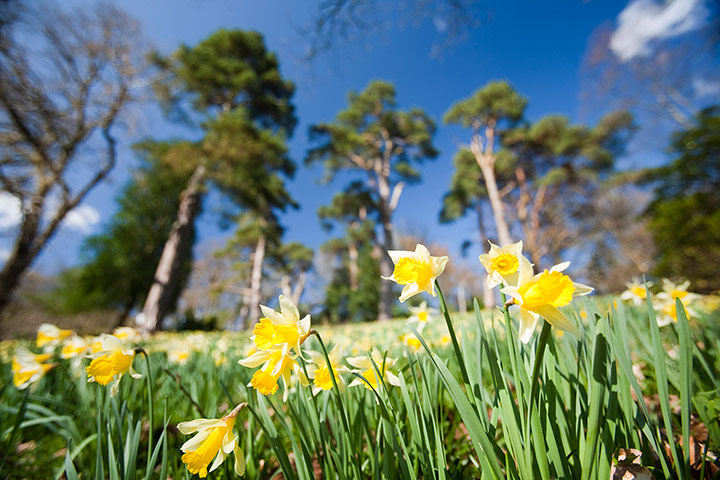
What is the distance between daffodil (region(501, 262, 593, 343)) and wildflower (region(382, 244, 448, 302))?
15cm

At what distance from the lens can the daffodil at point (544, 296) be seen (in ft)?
1.46

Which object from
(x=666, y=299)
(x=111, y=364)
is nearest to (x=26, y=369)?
(x=111, y=364)

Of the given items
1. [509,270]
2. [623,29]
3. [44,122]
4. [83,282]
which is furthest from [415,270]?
[83,282]

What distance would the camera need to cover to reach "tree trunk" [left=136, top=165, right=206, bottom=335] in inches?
279

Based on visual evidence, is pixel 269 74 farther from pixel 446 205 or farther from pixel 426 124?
pixel 446 205

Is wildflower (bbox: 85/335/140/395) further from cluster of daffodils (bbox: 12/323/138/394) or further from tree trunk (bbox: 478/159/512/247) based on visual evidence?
tree trunk (bbox: 478/159/512/247)

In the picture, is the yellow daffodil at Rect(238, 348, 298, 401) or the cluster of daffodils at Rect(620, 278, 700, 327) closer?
the yellow daffodil at Rect(238, 348, 298, 401)

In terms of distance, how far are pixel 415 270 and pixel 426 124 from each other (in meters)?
15.3

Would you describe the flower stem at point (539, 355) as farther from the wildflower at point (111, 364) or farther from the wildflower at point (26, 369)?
the wildflower at point (26, 369)

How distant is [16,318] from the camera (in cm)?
686

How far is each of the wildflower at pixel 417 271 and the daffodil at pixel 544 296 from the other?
0.15 m

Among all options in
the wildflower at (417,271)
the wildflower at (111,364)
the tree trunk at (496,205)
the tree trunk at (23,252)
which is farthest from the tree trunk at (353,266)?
the wildflower at (417,271)

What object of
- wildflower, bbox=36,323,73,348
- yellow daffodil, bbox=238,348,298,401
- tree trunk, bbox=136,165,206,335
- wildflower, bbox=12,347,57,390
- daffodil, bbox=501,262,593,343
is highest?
tree trunk, bbox=136,165,206,335

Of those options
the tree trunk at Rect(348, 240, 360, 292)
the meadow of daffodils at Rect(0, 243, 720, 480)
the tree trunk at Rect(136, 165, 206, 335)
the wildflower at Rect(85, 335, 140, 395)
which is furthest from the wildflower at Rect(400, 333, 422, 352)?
the tree trunk at Rect(348, 240, 360, 292)
